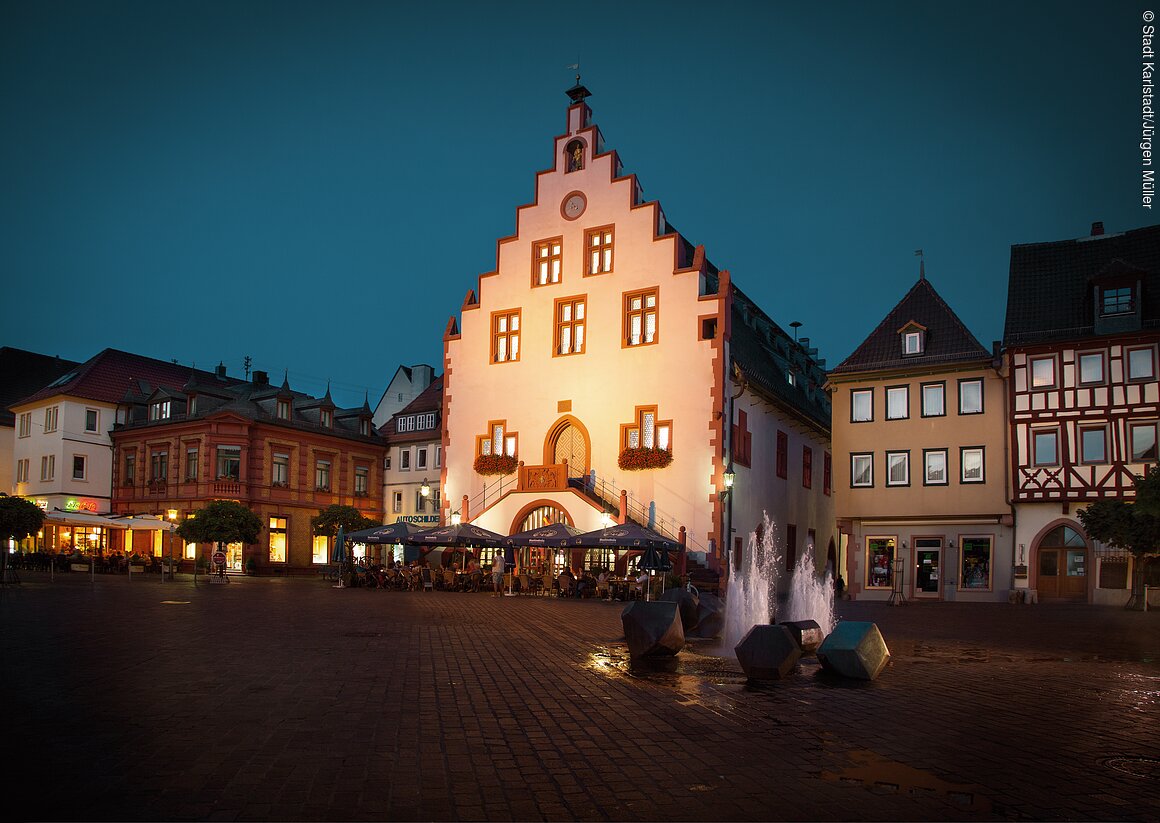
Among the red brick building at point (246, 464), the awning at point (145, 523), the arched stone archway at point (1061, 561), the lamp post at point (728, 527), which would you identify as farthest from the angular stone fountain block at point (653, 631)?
the red brick building at point (246, 464)

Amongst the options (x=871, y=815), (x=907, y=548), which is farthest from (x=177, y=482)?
(x=871, y=815)

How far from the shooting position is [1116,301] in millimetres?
34062

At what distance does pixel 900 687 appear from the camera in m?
11.4

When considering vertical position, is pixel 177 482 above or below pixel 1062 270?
below

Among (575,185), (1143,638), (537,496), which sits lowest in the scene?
(1143,638)

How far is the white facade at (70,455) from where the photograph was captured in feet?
183

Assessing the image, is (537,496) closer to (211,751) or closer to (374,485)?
(374,485)

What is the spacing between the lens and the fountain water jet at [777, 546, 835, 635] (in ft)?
74.4

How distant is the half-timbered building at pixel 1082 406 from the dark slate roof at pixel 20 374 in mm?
58812

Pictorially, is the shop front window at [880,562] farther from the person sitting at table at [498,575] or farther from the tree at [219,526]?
the tree at [219,526]

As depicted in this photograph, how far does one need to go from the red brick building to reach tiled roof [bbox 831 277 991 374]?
3035 cm

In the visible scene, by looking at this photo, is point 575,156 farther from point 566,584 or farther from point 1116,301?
point 1116,301

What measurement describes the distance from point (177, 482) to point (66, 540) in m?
9.44

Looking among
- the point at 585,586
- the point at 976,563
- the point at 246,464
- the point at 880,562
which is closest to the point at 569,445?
the point at 585,586
